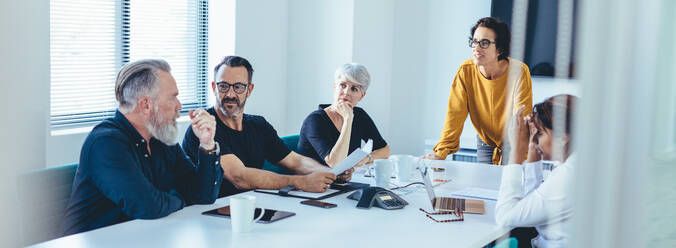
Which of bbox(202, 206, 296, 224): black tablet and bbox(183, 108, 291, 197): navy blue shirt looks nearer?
bbox(202, 206, 296, 224): black tablet

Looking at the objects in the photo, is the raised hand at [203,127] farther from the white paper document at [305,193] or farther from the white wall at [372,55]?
the white wall at [372,55]

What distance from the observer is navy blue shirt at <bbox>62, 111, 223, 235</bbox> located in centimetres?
161

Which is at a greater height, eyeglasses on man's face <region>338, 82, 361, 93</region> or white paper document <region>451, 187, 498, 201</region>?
eyeglasses on man's face <region>338, 82, 361, 93</region>

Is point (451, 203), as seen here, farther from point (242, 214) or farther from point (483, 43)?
Result: point (483, 43)

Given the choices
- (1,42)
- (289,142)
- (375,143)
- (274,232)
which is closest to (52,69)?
(289,142)

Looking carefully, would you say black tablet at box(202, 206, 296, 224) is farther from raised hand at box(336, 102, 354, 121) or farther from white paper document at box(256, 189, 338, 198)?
raised hand at box(336, 102, 354, 121)

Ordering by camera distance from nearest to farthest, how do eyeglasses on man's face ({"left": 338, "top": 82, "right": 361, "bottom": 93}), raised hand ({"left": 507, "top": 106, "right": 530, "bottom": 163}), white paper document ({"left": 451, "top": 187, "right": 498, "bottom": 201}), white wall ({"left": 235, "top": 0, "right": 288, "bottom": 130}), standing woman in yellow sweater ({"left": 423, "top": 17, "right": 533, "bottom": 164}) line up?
1. raised hand ({"left": 507, "top": 106, "right": 530, "bottom": 163})
2. white paper document ({"left": 451, "top": 187, "right": 498, "bottom": 201})
3. standing woman in yellow sweater ({"left": 423, "top": 17, "right": 533, "bottom": 164})
4. eyeglasses on man's face ({"left": 338, "top": 82, "right": 361, "bottom": 93})
5. white wall ({"left": 235, "top": 0, "right": 288, "bottom": 130})

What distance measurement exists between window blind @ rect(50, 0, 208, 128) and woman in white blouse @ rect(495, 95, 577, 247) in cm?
225

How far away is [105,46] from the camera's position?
3.12 meters

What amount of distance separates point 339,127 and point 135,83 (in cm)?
121

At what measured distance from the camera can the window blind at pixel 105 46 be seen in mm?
2896

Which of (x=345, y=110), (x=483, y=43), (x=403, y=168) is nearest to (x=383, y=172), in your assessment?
(x=403, y=168)

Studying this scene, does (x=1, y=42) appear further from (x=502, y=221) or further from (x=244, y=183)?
(x=244, y=183)

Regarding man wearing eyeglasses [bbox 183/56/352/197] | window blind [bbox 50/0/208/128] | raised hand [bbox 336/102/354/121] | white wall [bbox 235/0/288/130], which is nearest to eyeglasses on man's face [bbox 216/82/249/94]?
man wearing eyeglasses [bbox 183/56/352/197]
